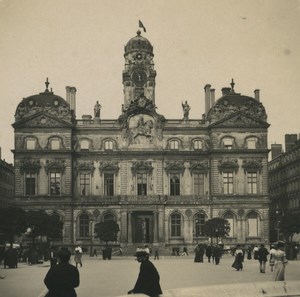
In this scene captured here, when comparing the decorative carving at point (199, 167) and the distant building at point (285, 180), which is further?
the distant building at point (285, 180)

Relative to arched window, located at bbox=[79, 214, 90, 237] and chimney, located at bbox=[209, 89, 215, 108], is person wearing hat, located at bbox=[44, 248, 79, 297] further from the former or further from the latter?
chimney, located at bbox=[209, 89, 215, 108]

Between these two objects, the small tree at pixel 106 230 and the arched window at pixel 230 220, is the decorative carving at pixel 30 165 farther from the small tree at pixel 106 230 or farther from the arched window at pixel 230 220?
the arched window at pixel 230 220

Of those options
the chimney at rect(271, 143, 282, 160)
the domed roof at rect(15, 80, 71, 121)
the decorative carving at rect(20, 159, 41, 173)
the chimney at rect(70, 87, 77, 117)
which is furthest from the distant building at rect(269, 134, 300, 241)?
the decorative carving at rect(20, 159, 41, 173)

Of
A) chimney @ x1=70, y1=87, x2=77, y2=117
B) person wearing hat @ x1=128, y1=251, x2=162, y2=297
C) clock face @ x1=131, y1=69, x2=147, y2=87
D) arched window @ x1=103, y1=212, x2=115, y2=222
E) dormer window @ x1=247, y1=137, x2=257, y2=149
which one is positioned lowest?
person wearing hat @ x1=128, y1=251, x2=162, y2=297

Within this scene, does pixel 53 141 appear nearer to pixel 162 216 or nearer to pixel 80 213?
pixel 80 213

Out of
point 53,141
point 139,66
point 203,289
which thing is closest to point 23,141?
point 53,141

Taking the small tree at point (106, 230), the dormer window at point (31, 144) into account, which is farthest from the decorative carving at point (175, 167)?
the dormer window at point (31, 144)
